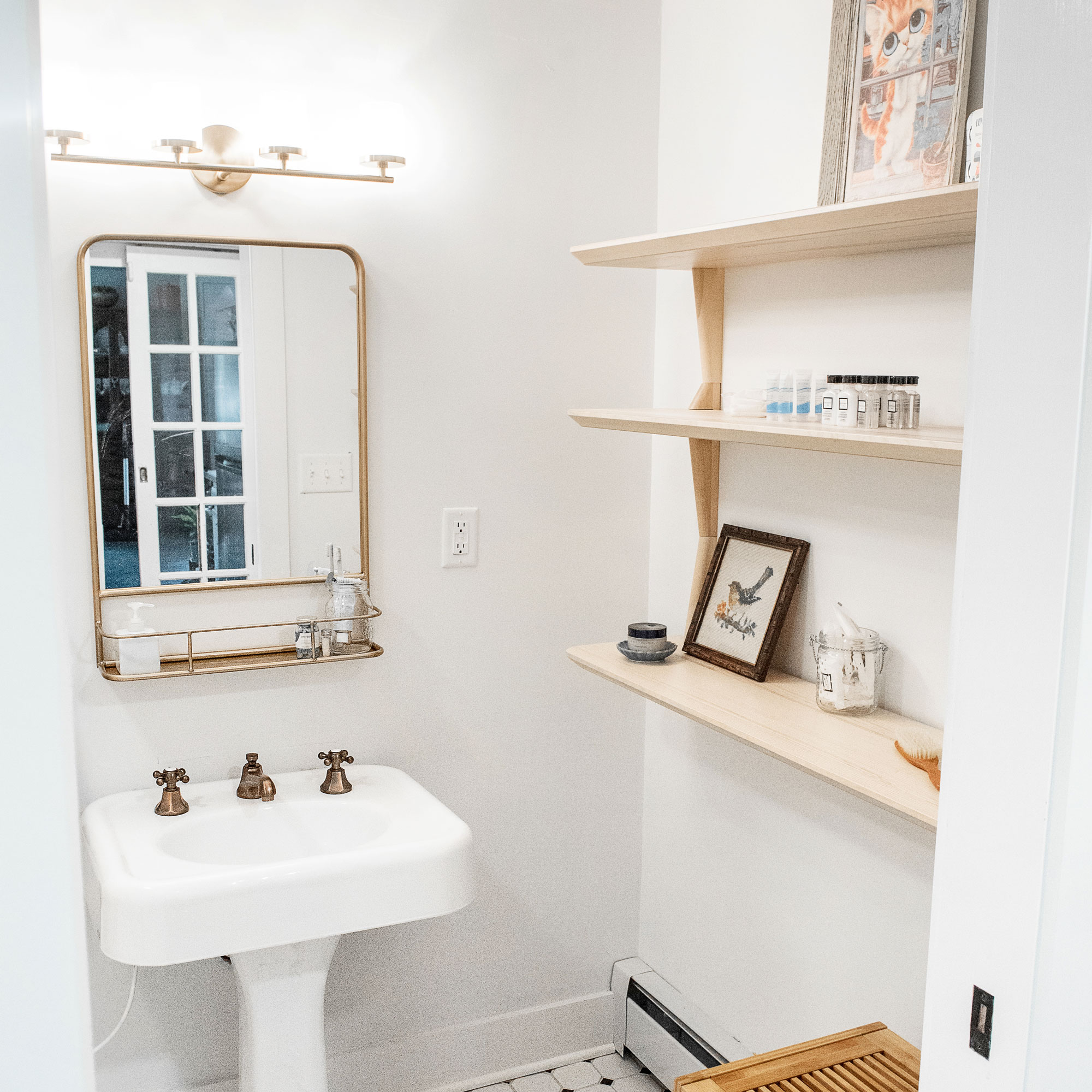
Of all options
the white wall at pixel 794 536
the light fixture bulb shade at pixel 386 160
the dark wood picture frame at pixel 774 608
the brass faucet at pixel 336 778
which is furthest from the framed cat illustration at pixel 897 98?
the brass faucet at pixel 336 778

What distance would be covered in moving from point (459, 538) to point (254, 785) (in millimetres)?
627

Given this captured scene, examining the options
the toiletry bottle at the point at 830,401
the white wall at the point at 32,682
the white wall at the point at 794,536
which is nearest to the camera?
the white wall at the point at 32,682

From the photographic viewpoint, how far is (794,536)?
76.0 inches

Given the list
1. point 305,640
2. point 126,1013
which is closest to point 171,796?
point 305,640

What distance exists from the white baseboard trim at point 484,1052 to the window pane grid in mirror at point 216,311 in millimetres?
1437

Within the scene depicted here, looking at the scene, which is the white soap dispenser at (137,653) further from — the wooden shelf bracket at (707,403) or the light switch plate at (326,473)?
the wooden shelf bracket at (707,403)

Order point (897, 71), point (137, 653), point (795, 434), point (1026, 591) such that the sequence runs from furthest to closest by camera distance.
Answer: point (137, 653)
point (897, 71)
point (795, 434)
point (1026, 591)

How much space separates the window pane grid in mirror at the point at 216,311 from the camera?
6.22ft

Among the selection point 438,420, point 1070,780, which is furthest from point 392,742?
point 1070,780

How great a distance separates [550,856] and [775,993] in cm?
58

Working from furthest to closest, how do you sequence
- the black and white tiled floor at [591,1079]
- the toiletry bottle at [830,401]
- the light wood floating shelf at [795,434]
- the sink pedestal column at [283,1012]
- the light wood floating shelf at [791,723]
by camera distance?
the black and white tiled floor at [591,1079] < the sink pedestal column at [283,1012] < the toiletry bottle at [830,401] < the light wood floating shelf at [791,723] < the light wood floating shelf at [795,434]

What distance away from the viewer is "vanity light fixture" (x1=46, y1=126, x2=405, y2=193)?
178 centimetres

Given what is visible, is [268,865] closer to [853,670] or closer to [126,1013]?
[126,1013]

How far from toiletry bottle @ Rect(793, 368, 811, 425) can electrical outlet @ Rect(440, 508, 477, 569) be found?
30.6 inches
